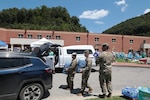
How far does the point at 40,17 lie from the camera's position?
95.3m

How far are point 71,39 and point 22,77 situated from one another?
56.0 m

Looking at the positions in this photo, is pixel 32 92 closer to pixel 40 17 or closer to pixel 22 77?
pixel 22 77

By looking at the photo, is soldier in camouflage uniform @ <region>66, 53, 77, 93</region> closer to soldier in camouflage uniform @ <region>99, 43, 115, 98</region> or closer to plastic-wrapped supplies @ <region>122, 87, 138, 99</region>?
soldier in camouflage uniform @ <region>99, 43, 115, 98</region>

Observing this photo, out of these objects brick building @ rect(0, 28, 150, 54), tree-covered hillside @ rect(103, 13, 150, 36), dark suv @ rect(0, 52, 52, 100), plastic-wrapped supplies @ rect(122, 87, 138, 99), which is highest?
tree-covered hillside @ rect(103, 13, 150, 36)

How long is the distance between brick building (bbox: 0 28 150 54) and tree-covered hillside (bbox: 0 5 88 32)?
2441 cm

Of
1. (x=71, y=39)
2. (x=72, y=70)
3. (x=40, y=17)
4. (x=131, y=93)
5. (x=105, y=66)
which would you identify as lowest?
(x=131, y=93)

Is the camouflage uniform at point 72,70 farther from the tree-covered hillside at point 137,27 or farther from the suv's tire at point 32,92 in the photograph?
the tree-covered hillside at point 137,27

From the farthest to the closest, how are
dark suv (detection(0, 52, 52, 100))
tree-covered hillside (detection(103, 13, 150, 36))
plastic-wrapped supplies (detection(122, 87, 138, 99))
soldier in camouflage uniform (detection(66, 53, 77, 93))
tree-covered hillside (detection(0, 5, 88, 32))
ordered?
tree-covered hillside (detection(103, 13, 150, 36)), tree-covered hillside (detection(0, 5, 88, 32)), soldier in camouflage uniform (detection(66, 53, 77, 93)), plastic-wrapped supplies (detection(122, 87, 138, 99)), dark suv (detection(0, 52, 52, 100))

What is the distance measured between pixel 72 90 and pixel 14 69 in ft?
10.7

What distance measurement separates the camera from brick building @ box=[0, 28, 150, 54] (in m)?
59.0

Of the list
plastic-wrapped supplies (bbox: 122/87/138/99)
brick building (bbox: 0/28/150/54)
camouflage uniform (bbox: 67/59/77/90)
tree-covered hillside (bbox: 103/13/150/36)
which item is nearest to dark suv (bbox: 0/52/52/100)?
camouflage uniform (bbox: 67/59/77/90)

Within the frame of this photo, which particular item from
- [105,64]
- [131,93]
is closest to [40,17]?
[105,64]

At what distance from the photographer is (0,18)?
94.5 m

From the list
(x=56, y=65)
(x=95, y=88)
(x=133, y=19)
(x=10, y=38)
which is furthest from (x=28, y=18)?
(x=95, y=88)
